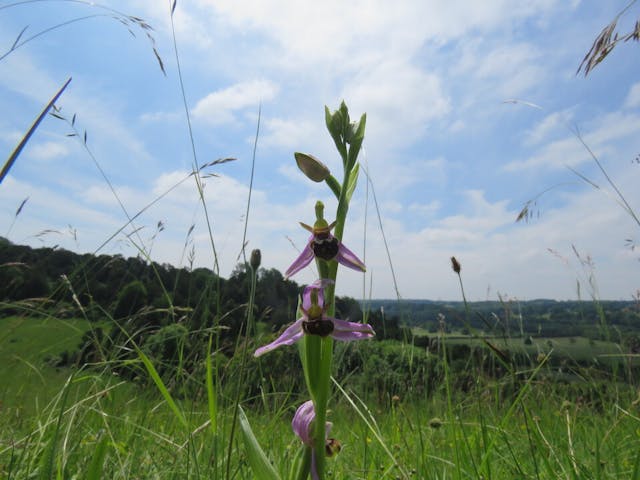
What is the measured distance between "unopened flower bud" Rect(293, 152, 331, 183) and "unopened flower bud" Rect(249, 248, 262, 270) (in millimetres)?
220

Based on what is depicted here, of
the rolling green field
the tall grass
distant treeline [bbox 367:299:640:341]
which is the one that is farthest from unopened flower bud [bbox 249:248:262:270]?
distant treeline [bbox 367:299:640:341]

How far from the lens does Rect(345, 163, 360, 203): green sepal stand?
3.41ft

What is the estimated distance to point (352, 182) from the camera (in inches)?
42.3

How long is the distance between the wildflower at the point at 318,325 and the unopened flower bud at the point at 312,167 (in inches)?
11.0

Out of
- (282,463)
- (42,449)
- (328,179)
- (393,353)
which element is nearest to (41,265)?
(42,449)

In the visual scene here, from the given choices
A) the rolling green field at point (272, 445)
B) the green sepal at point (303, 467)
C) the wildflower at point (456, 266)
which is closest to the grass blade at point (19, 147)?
the rolling green field at point (272, 445)

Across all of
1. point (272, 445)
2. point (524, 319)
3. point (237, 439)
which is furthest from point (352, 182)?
point (524, 319)

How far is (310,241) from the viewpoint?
0.97 metres

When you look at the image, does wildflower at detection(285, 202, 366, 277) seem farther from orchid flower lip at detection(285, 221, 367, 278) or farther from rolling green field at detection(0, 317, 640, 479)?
rolling green field at detection(0, 317, 640, 479)

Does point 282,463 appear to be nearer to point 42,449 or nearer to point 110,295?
point 42,449

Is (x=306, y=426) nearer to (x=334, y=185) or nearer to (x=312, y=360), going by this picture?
(x=312, y=360)

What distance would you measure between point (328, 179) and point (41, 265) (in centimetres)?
270

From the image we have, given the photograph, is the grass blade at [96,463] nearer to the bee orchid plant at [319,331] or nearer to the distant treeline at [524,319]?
the bee orchid plant at [319,331]

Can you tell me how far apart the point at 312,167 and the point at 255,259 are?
254 mm
